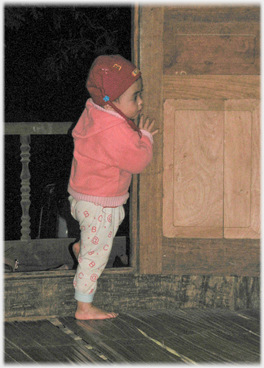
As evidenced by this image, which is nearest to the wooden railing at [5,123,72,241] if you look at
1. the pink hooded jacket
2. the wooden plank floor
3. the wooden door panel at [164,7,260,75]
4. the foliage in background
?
the pink hooded jacket

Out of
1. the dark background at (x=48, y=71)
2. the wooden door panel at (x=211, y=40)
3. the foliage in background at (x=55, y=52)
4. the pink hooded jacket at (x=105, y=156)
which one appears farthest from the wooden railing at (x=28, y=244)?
the foliage in background at (x=55, y=52)

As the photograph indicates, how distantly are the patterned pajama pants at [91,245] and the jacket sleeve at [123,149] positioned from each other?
31 cm

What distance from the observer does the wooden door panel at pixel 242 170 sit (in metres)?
3.29

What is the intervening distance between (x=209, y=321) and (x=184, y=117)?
51.0 inches

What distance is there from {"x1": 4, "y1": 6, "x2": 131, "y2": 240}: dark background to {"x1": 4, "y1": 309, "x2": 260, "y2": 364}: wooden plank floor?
6488 mm

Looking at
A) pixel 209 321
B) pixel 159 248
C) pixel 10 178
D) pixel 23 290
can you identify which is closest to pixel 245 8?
pixel 159 248

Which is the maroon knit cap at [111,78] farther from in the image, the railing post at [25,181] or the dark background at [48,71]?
the dark background at [48,71]

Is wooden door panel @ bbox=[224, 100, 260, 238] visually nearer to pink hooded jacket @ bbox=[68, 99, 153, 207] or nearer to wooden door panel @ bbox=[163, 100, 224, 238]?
wooden door panel @ bbox=[163, 100, 224, 238]

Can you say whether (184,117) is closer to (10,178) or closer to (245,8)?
(245,8)

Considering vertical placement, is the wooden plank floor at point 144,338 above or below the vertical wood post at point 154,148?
below

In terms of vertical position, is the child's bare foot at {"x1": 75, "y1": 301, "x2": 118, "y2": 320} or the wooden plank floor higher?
the child's bare foot at {"x1": 75, "y1": 301, "x2": 118, "y2": 320}

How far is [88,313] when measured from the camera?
3.14m

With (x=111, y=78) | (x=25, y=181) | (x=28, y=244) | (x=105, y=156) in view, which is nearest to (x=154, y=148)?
(x=105, y=156)

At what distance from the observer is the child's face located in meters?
3.03
